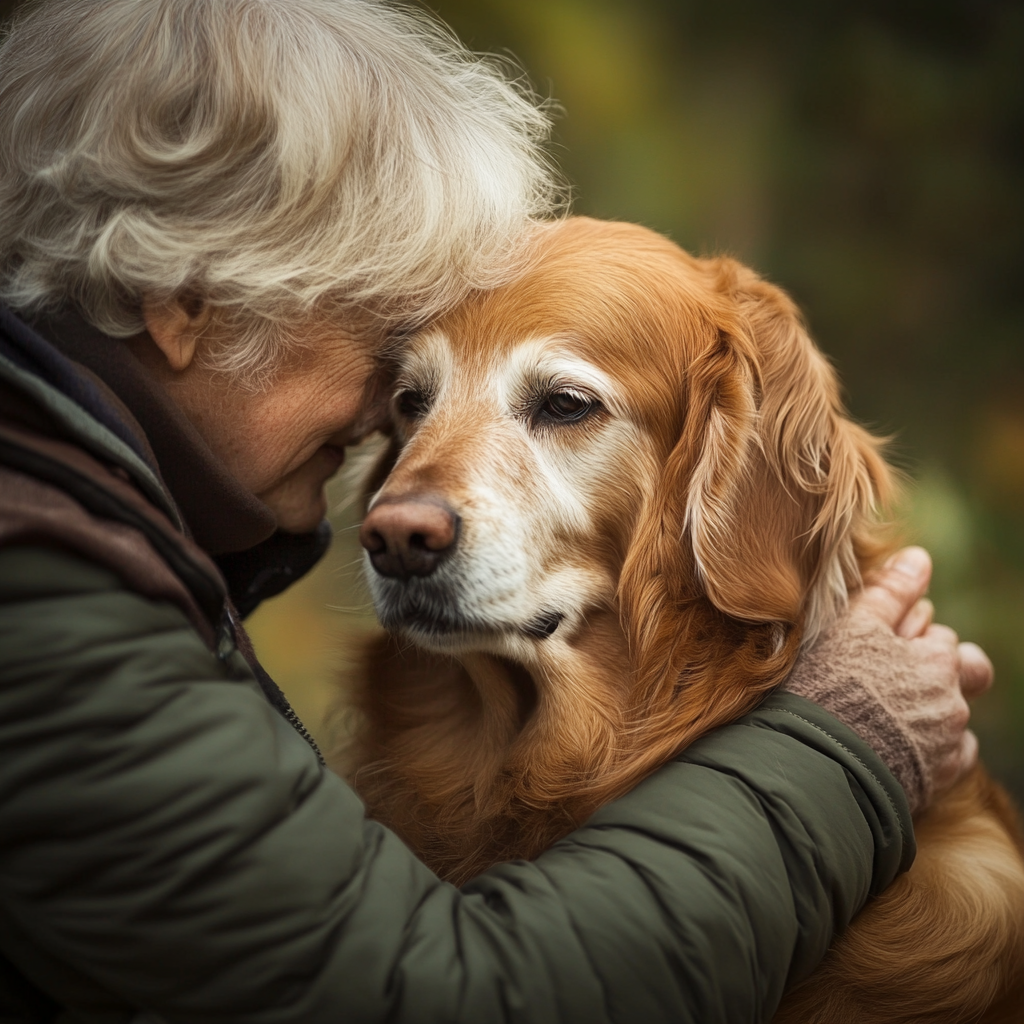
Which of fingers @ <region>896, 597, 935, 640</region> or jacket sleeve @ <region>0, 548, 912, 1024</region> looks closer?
jacket sleeve @ <region>0, 548, 912, 1024</region>

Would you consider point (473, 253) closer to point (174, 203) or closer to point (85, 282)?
point (174, 203)

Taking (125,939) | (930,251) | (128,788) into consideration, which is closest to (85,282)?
(128,788)

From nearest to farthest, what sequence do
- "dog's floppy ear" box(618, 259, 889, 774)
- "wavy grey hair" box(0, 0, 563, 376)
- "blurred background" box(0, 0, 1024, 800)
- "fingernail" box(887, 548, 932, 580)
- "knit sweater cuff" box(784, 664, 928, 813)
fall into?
"wavy grey hair" box(0, 0, 563, 376) → "knit sweater cuff" box(784, 664, 928, 813) → "dog's floppy ear" box(618, 259, 889, 774) → "fingernail" box(887, 548, 932, 580) → "blurred background" box(0, 0, 1024, 800)

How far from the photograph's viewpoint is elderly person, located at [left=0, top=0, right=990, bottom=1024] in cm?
104

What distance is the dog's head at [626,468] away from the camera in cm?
169

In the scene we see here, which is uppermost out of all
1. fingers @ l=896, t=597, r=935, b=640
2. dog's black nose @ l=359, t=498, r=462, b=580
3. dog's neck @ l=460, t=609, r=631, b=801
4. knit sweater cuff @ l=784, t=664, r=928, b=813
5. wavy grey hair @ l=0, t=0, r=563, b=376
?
wavy grey hair @ l=0, t=0, r=563, b=376

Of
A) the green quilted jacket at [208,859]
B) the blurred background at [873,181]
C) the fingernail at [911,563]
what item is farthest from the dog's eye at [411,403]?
the blurred background at [873,181]

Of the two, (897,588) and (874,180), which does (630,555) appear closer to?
(897,588)

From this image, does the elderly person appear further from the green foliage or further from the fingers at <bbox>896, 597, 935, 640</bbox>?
the green foliage

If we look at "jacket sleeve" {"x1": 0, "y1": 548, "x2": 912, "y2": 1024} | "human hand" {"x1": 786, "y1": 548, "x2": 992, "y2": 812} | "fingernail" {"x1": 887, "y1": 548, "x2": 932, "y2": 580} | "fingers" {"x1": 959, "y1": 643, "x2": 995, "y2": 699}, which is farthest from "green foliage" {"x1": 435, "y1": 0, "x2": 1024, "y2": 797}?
"jacket sleeve" {"x1": 0, "y1": 548, "x2": 912, "y2": 1024}

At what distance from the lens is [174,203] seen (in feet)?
4.79

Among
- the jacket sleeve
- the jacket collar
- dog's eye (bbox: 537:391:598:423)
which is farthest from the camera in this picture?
dog's eye (bbox: 537:391:598:423)

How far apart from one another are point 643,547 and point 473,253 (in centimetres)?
64

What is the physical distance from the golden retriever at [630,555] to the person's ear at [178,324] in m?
0.40
